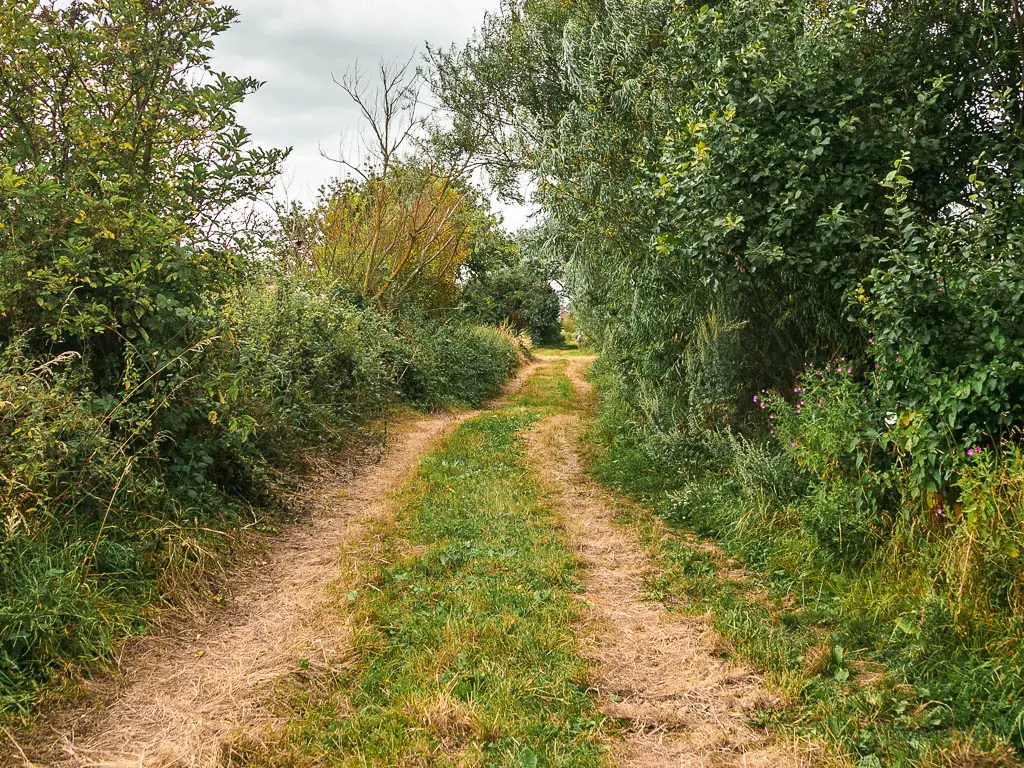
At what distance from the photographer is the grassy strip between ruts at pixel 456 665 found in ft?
10.0

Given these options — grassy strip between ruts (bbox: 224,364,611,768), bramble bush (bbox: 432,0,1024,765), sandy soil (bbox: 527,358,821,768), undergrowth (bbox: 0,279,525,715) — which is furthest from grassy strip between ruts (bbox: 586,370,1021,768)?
undergrowth (bbox: 0,279,525,715)

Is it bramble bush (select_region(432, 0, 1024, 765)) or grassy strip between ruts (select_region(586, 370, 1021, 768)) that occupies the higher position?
bramble bush (select_region(432, 0, 1024, 765))

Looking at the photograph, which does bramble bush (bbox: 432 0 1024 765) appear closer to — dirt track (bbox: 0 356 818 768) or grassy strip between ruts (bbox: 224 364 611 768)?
dirt track (bbox: 0 356 818 768)

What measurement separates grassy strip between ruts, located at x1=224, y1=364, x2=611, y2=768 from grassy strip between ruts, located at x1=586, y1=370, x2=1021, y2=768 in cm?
97

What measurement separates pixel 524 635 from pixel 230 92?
5123mm

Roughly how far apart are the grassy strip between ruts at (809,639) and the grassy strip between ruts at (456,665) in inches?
38.3

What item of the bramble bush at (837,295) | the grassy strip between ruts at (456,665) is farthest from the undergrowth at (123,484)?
the bramble bush at (837,295)

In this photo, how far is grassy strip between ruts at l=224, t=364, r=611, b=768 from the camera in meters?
3.05

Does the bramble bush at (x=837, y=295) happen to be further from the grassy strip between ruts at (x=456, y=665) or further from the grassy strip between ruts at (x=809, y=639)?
the grassy strip between ruts at (x=456, y=665)

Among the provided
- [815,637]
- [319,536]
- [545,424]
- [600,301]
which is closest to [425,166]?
[600,301]

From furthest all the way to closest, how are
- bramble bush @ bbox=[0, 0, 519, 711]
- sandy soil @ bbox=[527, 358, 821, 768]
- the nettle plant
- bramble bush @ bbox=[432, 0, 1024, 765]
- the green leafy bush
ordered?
1. the green leafy bush
2. bramble bush @ bbox=[0, 0, 519, 711]
3. the nettle plant
4. bramble bush @ bbox=[432, 0, 1024, 765]
5. sandy soil @ bbox=[527, 358, 821, 768]

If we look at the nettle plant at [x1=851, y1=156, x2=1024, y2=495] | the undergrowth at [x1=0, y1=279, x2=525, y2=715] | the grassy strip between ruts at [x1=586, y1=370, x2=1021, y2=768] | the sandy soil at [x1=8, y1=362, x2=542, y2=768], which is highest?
the nettle plant at [x1=851, y1=156, x2=1024, y2=495]

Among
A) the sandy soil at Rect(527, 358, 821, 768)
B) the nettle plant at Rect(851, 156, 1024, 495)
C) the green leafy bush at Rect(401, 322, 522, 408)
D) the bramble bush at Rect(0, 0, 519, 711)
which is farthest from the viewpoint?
the green leafy bush at Rect(401, 322, 522, 408)

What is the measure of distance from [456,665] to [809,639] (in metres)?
2.19
